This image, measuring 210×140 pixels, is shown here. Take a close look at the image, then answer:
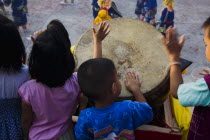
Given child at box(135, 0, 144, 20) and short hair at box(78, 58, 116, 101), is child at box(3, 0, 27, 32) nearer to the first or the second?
child at box(135, 0, 144, 20)

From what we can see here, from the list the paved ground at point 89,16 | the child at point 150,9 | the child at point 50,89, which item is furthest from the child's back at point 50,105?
the child at point 150,9

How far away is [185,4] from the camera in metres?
5.15

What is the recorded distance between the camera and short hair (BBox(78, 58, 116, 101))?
1.13 metres

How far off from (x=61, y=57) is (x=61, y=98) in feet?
0.83

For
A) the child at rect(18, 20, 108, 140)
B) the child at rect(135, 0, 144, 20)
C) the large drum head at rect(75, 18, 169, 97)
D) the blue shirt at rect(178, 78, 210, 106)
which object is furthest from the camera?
the child at rect(135, 0, 144, 20)

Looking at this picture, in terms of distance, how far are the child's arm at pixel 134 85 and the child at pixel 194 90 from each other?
27 cm

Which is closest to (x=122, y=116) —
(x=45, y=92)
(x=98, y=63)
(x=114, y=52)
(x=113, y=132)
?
(x=113, y=132)

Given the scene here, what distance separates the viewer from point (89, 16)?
4633mm

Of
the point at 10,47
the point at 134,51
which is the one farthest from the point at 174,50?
the point at 10,47

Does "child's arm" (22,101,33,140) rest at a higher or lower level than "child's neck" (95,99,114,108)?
lower

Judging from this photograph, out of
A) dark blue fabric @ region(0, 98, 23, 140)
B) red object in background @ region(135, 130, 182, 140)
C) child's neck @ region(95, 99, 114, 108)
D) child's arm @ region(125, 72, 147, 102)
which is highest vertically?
child's neck @ region(95, 99, 114, 108)

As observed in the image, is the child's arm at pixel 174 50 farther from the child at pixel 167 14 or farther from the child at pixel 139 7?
the child at pixel 139 7

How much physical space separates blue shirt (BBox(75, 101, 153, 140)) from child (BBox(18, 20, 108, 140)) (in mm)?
161

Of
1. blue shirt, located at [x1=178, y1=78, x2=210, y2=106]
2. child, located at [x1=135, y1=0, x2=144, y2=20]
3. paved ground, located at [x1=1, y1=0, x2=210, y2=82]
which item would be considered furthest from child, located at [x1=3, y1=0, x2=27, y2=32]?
blue shirt, located at [x1=178, y1=78, x2=210, y2=106]
